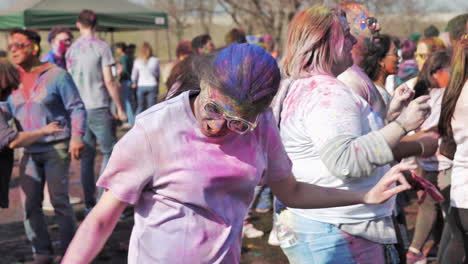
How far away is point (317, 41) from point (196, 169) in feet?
2.86

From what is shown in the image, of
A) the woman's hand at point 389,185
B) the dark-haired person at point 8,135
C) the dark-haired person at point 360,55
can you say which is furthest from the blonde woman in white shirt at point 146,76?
the woman's hand at point 389,185

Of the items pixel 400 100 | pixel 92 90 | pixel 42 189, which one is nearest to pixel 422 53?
pixel 92 90

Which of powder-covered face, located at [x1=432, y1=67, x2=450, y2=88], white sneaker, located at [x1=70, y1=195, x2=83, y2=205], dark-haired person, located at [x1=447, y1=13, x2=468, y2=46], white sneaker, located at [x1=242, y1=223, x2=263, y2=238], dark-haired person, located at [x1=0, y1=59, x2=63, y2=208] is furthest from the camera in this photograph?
white sneaker, located at [x1=70, y1=195, x2=83, y2=205]

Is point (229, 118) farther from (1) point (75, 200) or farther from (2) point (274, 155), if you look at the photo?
(1) point (75, 200)

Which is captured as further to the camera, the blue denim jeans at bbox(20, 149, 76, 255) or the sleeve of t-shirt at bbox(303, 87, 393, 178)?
the blue denim jeans at bbox(20, 149, 76, 255)

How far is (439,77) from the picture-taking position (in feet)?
16.5

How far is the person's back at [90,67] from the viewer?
21.5ft

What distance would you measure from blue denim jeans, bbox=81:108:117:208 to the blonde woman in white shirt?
20.7ft

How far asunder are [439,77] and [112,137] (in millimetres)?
3477

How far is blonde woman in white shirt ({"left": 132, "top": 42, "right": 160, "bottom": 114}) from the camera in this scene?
12914 mm

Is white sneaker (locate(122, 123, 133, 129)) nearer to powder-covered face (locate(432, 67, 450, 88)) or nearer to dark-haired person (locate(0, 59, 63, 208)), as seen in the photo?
dark-haired person (locate(0, 59, 63, 208))

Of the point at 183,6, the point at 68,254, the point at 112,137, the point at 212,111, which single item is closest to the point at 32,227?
the point at 112,137

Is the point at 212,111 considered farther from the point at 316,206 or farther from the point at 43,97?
the point at 43,97

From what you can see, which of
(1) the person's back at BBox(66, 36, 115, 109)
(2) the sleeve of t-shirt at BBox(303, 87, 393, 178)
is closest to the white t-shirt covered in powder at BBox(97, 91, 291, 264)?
Answer: (2) the sleeve of t-shirt at BBox(303, 87, 393, 178)
